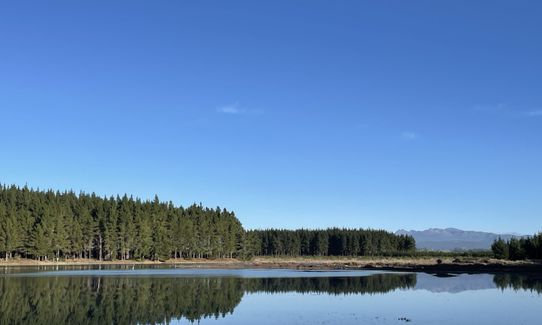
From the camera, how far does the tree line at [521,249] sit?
12483cm

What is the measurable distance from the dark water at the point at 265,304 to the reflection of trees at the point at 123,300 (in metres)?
0.06

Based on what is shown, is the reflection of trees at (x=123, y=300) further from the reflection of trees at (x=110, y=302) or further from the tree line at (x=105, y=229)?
the tree line at (x=105, y=229)

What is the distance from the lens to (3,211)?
13950cm

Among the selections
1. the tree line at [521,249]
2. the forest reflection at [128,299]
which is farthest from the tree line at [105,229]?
the tree line at [521,249]

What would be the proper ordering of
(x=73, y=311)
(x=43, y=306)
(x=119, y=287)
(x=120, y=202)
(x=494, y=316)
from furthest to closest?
(x=120, y=202), (x=119, y=287), (x=43, y=306), (x=73, y=311), (x=494, y=316)

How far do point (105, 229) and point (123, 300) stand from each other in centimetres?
11092

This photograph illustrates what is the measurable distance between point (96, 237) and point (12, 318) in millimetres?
128246

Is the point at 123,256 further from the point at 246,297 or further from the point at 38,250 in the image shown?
the point at 246,297

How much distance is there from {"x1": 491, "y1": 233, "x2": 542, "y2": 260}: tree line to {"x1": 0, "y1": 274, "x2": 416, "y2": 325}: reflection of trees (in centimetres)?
6433

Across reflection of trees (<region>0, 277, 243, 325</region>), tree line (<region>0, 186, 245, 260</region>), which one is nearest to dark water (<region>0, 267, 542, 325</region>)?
reflection of trees (<region>0, 277, 243, 325</region>)

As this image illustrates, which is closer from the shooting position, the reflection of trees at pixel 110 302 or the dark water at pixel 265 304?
the dark water at pixel 265 304

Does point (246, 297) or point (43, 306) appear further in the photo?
point (246, 297)

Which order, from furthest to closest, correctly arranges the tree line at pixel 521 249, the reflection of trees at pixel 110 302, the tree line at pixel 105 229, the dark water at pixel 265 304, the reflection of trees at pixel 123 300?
the tree line at pixel 105 229, the tree line at pixel 521 249, the reflection of trees at pixel 123 300, the reflection of trees at pixel 110 302, the dark water at pixel 265 304

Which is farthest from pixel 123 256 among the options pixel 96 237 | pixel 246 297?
pixel 246 297
